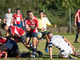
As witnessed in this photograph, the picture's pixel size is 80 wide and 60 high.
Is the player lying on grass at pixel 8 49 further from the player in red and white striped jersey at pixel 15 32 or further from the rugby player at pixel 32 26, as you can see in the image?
the rugby player at pixel 32 26

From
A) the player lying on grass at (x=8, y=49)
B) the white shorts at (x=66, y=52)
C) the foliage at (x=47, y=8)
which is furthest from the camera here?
the foliage at (x=47, y=8)

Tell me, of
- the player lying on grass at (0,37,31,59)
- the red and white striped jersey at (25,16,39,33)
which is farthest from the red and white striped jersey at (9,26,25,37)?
the red and white striped jersey at (25,16,39,33)

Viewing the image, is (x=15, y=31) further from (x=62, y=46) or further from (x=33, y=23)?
(x=62, y=46)

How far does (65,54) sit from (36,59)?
88cm

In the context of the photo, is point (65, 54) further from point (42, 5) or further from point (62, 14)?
point (42, 5)

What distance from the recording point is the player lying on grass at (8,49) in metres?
7.99

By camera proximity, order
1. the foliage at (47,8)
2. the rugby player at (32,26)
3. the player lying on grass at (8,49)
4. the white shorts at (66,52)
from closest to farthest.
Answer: the white shorts at (66,52), the player lying on grass at (8,49), the rugby player at (32,26), the foliage at (47,8)

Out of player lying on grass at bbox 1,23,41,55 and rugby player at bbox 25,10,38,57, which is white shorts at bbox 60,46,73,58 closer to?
player lying on grass at bbox 1,23,41,55

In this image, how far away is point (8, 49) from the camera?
811 centimetres

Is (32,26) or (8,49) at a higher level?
(32,26)

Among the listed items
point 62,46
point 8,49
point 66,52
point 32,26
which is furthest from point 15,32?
point 66,52

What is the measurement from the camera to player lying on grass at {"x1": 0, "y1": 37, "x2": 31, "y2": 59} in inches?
314

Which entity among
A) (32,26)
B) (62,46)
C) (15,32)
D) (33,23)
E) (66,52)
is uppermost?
(33,23)

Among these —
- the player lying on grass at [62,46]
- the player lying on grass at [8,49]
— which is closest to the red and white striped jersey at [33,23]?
the player lying on grass at [8,49]
